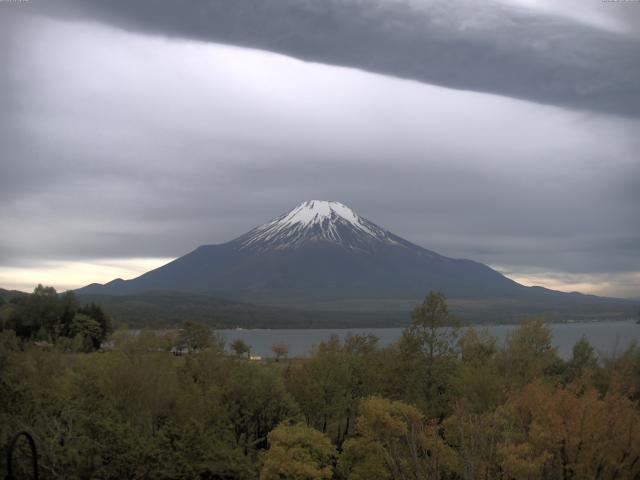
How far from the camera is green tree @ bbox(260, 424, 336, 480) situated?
29625mm

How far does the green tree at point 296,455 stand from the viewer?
29.6 meters

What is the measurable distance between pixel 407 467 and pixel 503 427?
287 inches

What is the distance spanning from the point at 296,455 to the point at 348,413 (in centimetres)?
1350

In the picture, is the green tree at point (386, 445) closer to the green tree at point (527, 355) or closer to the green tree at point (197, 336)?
the green tree at point (527, 355)

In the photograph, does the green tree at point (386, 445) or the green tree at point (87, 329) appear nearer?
the green tree at point (386, 445)

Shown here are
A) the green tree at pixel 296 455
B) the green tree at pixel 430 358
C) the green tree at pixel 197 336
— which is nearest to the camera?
the green tree at pixel 296 455

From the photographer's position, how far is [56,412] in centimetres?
2975

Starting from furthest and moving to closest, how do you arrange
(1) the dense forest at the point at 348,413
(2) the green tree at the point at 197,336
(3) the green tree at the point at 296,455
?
(2) the green tree at the point at 197,336 < (3) the green tree at the point at 296,455 < (1) the dense forest at the point at 348,413

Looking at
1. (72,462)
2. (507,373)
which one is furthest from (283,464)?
(507,373)

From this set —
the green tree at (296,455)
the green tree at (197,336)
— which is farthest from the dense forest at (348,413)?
the green tree at (197,336)

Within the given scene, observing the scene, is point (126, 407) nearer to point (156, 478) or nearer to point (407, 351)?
point (156, 478)

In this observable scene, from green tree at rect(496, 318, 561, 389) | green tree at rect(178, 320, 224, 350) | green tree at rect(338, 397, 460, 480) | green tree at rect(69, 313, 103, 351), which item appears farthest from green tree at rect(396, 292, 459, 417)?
green tree at rect(69, 313, 103, 351)

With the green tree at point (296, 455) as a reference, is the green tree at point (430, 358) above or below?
above

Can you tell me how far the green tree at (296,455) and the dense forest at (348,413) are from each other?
0.09 meters
